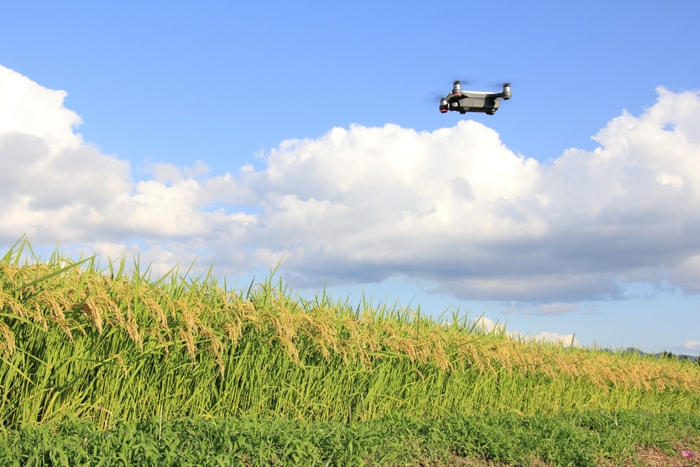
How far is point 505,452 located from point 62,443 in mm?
3900

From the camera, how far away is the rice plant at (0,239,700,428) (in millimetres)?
4508

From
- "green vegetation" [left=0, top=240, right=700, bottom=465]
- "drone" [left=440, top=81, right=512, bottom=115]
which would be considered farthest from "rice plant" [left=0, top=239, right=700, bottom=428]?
"drone" [left=440, top=81, right=512, bottom=115]

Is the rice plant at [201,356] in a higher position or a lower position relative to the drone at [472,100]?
lower

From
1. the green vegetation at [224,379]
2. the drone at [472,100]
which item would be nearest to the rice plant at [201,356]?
the green vegetation at [224,379]

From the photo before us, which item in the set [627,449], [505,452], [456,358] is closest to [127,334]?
[505,452]

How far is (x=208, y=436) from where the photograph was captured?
429 centimetres

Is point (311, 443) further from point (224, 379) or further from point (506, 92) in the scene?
point (506, 92)

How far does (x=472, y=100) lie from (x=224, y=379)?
11.4 m

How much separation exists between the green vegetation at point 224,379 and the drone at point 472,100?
8.32 meters

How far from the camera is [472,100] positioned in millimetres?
14914

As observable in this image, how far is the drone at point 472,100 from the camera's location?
14727 mm

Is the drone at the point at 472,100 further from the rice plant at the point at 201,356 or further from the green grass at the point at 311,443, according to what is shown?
the green grass at the point at 311,443

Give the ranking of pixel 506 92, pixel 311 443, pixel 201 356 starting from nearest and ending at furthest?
pixel 311 443
pixel 201 356
pixel 506 92

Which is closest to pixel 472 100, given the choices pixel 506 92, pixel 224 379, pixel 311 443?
pixel 506 92
